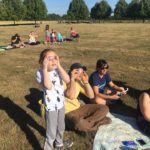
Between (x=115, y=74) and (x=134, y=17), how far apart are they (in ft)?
314

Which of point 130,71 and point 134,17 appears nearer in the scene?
point 130,71

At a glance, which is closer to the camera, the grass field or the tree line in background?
the grass field

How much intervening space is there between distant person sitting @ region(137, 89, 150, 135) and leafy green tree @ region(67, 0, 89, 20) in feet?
361

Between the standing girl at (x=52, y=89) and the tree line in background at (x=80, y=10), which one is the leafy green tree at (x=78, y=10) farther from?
the standing girl at (x=52, y=89)

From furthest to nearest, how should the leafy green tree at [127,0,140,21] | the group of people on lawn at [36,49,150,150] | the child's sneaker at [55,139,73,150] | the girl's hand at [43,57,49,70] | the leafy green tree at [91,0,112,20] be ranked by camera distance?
1. the leafy green tree at [91,0,112,20]
2. the leafy green tree at [127,0,140,21]
3. the child's sneaker at [55,139,73,150]
4. the group of people on lawn at [36,49,150,150]
5. the girl's hand at [43,57,49,70]

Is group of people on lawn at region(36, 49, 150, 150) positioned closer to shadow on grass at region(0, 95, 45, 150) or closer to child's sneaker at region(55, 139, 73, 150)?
child's sneaker at region(55, 139, 73, 150)

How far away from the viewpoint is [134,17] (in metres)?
105

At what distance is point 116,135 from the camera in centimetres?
648

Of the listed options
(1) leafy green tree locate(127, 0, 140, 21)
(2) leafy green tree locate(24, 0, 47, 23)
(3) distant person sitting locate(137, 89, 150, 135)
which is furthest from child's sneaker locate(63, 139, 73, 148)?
(1) leafy green tree locate(127, 0, 140, 21)

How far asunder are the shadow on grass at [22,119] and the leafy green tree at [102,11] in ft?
364

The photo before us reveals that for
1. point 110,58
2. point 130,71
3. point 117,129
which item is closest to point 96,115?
point 117,129

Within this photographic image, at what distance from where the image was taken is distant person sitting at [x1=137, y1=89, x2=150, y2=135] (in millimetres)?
6168

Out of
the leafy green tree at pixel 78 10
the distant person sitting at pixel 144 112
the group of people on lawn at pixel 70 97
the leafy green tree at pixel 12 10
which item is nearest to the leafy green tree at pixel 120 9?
the leafy green tree at pixel 78 10

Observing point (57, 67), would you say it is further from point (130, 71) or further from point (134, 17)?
point (134, 17)
